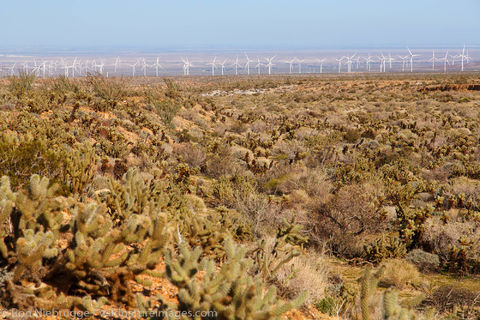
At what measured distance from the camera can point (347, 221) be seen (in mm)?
7773

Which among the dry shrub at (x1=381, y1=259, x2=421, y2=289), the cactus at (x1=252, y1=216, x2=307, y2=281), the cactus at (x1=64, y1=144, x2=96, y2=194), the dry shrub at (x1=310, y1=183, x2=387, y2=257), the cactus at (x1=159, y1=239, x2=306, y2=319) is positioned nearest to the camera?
the cactus at (x1=159, y1=239, x2=306, y2=319)

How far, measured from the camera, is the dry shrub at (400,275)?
603cm

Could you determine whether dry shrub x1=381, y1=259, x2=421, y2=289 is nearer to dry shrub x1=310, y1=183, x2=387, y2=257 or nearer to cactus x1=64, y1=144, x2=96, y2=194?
dry shrub x1=310, y1=183, x2=387, y2=257

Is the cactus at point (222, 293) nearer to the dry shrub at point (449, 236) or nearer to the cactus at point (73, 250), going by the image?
the cactus at point (73, 250)

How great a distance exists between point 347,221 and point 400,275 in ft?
6.10

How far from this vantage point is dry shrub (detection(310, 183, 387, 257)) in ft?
24.2

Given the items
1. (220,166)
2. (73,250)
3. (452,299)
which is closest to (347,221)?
(452,299)

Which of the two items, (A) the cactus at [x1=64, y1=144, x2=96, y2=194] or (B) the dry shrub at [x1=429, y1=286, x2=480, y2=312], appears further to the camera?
(A) the cactus at [x1=64, y1=144, x2=96, y2=194]

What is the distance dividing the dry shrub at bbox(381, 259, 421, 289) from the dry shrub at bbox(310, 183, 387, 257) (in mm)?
1011

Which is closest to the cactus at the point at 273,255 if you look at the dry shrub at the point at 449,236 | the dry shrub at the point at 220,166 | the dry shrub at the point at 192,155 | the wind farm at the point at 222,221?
the wind farm at the point at 222,221

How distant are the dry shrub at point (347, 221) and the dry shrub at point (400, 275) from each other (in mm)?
1011

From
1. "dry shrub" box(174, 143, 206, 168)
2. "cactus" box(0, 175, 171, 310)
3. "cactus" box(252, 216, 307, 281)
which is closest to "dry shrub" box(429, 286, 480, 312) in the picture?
"cactus" box(252, 216, 307, 281)

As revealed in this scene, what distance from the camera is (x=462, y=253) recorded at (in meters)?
6.63

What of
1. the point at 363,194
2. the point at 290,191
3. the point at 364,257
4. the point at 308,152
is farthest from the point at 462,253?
the point at 308,152
